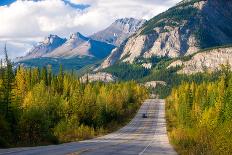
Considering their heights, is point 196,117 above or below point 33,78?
below

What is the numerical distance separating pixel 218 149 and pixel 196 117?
6054 centimetres

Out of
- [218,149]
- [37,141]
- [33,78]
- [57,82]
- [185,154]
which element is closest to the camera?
[218,149]

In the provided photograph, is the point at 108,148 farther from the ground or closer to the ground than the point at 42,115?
closer to the ground

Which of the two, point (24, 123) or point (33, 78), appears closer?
point (24, 123)

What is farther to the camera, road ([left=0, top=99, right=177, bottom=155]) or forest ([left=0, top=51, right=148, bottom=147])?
forest ([left=0, top=51, right=148, bottom=147])

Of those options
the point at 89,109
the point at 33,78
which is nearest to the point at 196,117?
the point at 89,109

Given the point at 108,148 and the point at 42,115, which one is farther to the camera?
the point at 42,115

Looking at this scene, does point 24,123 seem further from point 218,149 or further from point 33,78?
point 33,78

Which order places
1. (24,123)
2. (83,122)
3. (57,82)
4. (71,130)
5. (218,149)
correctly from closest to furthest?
1. (218,149)
2. (24,123)
3. (71,130)
4. (83,122)
5. (57,82)

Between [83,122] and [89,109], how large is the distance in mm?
3281

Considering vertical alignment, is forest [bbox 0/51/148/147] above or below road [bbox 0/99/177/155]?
above

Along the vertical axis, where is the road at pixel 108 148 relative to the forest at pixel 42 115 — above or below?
below

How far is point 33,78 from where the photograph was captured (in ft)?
393

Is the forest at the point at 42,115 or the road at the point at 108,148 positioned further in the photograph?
the forest at the point at 42,115
